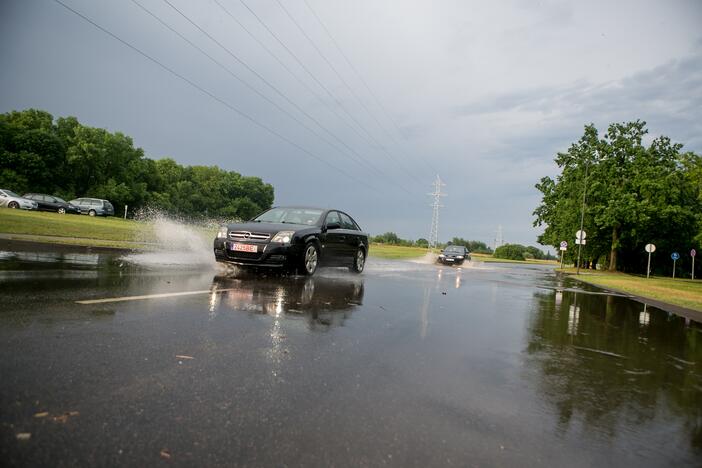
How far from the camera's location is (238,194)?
108250 mm

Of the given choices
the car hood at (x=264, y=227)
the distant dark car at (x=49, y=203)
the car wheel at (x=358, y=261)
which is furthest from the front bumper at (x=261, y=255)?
the distant dark car at (x=49, y=203)

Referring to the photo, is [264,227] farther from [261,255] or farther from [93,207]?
[93,207]

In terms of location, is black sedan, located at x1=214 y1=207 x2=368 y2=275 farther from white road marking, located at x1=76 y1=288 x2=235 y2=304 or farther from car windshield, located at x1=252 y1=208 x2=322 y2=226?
white road marking, located at x1=76 y1=288 x2=235 y2=304

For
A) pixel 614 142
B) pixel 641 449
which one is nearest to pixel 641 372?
pixel 641 449

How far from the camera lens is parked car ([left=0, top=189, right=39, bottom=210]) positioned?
35594 millimetres

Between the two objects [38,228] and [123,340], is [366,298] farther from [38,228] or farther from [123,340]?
[38,228]

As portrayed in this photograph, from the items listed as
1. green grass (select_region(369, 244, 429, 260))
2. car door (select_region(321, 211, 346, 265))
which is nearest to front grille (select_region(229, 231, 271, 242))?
car door (select_region(321, 211, 346, 265))

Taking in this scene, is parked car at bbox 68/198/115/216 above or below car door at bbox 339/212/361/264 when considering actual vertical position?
above

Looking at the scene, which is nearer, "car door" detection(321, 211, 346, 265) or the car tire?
the car tire

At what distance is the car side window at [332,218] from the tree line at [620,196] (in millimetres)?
33330

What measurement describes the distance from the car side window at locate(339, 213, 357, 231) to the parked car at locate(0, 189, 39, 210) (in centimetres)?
3539

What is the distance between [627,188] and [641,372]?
45.8m

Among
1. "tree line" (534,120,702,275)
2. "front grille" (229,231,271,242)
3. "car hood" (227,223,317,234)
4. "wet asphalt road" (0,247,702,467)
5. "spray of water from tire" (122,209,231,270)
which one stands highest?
"tree line" (534,120,702,275)

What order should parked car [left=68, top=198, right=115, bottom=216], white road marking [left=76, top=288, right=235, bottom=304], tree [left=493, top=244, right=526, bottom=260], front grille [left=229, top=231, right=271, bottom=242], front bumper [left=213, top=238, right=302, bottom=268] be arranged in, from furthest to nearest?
tree [left=493, top=244, right=526, bottom=260] < parked car [left=68, top=198, right=115, bottom=216] < front grille [left=229, top=231, right=271, bottom=242] < front bumper [left=213, top=238, right=302, bottom=268] < white road marking [left=76, top=288, right=235, bottom=304]
